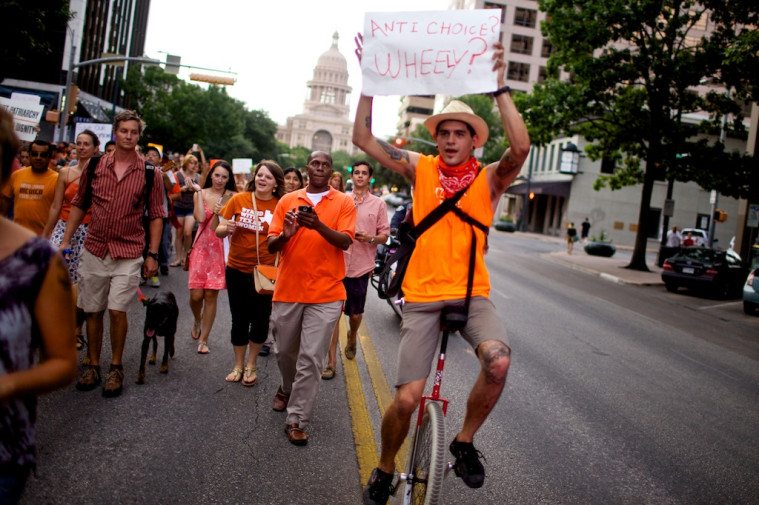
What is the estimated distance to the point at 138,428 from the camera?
471 centimetres

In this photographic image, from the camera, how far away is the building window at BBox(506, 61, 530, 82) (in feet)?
267

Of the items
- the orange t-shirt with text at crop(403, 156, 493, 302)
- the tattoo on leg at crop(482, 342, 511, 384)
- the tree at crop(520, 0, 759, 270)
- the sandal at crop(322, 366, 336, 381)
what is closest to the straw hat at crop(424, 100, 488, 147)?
the orange t-shirt with text at crop(403, 156, 493, 302)

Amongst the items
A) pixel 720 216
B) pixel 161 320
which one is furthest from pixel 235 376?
pixel 720 216

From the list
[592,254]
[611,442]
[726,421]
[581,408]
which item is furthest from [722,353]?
[592,254]

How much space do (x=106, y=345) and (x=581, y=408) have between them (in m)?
4.48

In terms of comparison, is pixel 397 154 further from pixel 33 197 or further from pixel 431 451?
pixel 33 197

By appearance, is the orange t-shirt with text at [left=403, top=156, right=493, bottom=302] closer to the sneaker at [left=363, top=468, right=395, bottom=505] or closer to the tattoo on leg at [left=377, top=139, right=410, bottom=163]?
the tattoo on leg at [left=377, top=139, right=410, bottom=163]

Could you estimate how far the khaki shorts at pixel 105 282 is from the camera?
5.63 m

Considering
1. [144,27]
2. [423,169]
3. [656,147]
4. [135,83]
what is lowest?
[423,169]

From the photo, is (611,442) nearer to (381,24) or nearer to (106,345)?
(381,24)

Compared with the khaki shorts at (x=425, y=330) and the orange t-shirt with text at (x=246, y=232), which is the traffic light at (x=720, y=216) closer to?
the orange t-shirt with text at (x=246, y=232)

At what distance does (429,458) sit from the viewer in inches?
137

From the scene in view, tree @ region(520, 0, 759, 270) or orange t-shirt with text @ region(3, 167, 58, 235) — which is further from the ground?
tree @ region(520, 0, 759, 270)

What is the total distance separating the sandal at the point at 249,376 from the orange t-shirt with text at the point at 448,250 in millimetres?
2770
